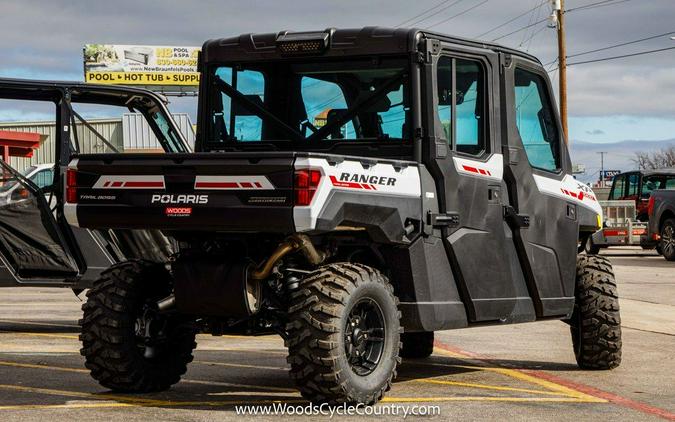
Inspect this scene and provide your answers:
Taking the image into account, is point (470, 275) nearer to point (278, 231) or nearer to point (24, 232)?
point (278, 231)

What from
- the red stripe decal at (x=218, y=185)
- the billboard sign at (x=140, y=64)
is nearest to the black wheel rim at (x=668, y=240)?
the red stripe decal at (x=218, y=185)

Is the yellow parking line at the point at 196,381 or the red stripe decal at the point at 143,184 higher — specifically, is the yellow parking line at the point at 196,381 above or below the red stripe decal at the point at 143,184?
below

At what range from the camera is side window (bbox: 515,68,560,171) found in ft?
33.8

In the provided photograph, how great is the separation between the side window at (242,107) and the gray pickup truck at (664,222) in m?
23.0

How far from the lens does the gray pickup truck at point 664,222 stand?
1235 inches

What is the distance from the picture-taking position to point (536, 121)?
10.6 meters

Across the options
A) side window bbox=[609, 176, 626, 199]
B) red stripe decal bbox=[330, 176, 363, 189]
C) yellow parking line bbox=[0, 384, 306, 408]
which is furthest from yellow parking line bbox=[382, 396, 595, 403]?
side window bbox=[609, 176, 626, 199]

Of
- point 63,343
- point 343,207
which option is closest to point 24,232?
point 63,343

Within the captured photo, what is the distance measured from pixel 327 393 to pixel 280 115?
268 cm

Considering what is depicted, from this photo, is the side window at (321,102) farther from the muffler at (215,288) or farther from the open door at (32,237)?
the open door at (32,237)

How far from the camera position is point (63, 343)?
42.1ft

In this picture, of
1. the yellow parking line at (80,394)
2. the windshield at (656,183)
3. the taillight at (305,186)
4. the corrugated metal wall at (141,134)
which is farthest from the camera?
the windshield at (656,183)

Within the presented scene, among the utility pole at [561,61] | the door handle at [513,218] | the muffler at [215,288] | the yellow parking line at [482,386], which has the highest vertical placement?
the utility pole at [561,61]

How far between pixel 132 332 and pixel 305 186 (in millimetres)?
1956
